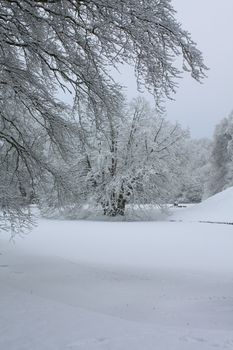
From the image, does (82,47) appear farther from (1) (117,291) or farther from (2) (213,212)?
(2) (213,212)

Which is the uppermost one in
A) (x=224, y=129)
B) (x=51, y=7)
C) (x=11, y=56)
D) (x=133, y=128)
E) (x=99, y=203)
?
(x=224, y=129)

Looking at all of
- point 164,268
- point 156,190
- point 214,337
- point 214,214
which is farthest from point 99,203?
point 214,337

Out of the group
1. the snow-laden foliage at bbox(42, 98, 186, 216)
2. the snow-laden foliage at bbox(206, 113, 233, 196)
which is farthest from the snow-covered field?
the snow-laden foliage at bbox(206, 113, 233, 196)

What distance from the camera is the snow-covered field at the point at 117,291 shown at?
15.7 feet

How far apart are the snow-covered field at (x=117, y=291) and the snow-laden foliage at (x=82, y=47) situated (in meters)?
3.48

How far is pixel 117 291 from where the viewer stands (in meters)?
8.98

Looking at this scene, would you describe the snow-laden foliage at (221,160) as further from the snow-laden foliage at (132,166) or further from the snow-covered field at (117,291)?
the snow-covered field at (117,291)

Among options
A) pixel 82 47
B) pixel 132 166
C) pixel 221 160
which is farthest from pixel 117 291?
pixel 221 160

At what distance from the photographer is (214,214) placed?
1167 inches

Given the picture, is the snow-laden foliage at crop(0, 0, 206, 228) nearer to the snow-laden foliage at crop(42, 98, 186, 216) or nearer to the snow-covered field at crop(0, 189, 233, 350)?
the snow-covered field at crop(0, 189, 233, 350)

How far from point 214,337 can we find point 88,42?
5.37m

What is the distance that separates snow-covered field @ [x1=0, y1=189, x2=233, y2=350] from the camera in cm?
480

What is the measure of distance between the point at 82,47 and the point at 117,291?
4608mm

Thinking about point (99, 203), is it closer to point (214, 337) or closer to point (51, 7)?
point (51, 7)
